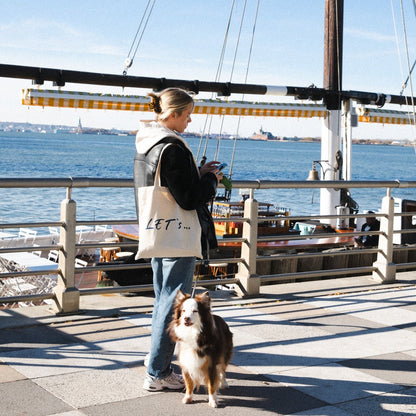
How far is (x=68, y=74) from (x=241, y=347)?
10728 millimetres

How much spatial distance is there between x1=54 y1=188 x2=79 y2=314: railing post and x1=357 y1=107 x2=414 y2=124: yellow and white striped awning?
13921 millimetres

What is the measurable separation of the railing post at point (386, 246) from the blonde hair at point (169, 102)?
183 inches

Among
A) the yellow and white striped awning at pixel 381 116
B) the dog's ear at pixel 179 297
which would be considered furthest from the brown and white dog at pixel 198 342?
the yellow and white striped awning at pixel 381 116

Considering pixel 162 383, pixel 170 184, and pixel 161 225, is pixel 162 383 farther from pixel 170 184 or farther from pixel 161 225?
pixel 170 184

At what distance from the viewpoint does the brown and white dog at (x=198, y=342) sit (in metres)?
4.14

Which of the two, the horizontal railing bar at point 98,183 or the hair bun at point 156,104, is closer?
the hair bun at point 156,104

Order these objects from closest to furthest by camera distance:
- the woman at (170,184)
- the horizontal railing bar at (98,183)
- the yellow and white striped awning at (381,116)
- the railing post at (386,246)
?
the woman at (170,184)
the horizontal railing bar at (98,183)
the railing post at (386,246)
the yellow and white striped awning at (381,116)

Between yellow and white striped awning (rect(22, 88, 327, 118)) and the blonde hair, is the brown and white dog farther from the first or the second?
yellow and white striped awning (rect(22, 88, 327, 118))

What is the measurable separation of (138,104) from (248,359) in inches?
445

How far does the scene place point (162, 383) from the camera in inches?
179

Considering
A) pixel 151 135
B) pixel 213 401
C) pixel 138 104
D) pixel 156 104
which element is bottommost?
pixel 213 401

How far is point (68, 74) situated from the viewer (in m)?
15.1

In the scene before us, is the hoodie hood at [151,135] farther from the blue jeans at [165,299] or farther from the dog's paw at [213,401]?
the dog's paw at [213,401]

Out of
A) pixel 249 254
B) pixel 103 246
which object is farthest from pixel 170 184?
pixel 249 254
